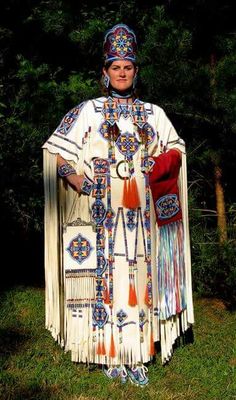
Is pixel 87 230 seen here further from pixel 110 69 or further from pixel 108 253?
pixel 110 69

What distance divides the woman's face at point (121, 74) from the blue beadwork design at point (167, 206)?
0.70m

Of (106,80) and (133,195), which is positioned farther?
(106,80)

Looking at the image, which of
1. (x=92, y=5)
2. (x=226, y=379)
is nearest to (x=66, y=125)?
(x=226, y=379)

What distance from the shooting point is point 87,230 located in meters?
4.08

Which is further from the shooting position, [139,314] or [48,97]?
[48,97]

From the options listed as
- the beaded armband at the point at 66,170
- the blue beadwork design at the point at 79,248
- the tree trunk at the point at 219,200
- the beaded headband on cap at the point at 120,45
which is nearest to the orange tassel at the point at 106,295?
the blue beadwork design at the point at 79,248

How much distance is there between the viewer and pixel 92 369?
14.1 ft

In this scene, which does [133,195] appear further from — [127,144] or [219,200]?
[219,200]

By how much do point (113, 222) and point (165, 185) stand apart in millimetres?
391

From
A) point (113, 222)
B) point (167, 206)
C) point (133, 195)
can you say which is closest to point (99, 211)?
point (113, 222)


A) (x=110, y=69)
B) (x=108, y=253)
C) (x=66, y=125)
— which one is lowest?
(x=108, y=253)

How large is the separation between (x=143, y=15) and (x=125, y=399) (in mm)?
3364

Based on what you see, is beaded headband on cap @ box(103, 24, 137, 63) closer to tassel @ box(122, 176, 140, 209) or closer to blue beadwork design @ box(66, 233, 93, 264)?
tassel @ box(122, 176, 140, 209)

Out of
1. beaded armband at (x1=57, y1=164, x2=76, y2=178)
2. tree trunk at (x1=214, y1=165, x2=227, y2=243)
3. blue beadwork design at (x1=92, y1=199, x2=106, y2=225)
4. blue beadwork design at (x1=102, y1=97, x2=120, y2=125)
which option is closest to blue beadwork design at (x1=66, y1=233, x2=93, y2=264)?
blue beadwork design at (x1=92, y1=199, x2=106, y2=225)
